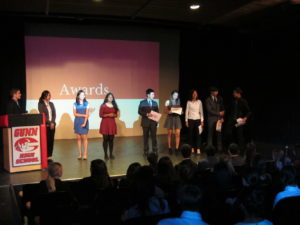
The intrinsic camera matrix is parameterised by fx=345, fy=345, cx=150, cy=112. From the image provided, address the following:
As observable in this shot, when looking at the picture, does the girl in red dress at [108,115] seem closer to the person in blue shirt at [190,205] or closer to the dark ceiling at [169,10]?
the dark ceiling at [169,10]

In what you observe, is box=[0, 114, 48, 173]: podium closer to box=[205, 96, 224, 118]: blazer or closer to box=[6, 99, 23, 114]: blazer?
box=[6, 99, 23, 114]: blazer

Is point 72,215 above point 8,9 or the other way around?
the other way around

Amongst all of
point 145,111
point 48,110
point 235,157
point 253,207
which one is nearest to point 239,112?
point 145,111

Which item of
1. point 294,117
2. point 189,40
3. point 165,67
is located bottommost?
point 294,117

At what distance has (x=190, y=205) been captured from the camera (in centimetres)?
212

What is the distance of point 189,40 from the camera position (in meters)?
9.27

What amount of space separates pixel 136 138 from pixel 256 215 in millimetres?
6973

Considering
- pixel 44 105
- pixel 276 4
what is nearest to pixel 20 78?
pixel 44 105

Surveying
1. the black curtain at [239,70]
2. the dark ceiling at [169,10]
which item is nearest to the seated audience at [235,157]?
the dark ceiling at [169,10]

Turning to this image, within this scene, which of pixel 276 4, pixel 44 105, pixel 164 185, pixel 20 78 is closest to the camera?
pixel 164 185

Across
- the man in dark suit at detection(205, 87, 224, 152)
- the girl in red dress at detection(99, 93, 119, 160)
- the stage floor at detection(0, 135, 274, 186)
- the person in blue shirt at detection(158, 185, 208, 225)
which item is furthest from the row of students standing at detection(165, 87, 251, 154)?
the person in blue shirt at detection(158, 185, 208, 225)

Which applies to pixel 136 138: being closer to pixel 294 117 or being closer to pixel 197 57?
pixel 197 57

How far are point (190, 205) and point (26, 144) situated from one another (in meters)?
3.95

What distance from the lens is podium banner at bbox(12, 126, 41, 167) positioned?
5331mm
